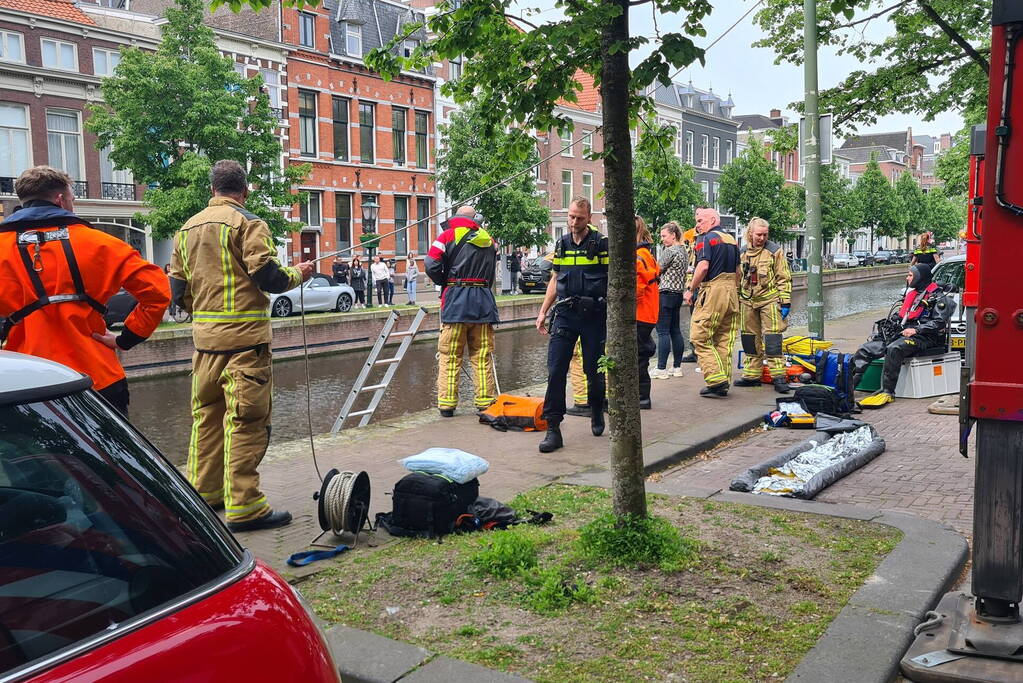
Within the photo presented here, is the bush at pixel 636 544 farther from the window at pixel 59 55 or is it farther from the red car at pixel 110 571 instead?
the window at pixel 59 55

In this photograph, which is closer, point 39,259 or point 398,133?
point 39,259

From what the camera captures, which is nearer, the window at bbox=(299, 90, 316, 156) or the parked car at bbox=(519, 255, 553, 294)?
the parked car at bbox=(519, 255, 553, 294)

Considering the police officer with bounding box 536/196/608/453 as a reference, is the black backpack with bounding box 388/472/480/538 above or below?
below

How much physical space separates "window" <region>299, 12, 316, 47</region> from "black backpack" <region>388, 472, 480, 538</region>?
35326 millimetres

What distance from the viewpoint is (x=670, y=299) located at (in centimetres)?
1147

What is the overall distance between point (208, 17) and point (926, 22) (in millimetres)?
33964

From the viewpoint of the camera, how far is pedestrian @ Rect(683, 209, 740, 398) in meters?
9.72

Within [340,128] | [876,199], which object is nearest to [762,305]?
[340,128]

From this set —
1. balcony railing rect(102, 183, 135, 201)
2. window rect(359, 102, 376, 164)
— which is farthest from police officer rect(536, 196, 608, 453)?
window rect(359, 102, 376, 164)

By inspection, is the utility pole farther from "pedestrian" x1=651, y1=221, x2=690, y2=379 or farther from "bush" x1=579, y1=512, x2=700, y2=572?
"bush" x1=579, y1=512, x2=700, y2=572

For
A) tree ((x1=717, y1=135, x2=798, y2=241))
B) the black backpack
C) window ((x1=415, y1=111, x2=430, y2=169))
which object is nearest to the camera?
the black backpack

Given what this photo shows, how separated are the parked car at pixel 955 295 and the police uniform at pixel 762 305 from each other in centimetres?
174

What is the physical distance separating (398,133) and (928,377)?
114ft

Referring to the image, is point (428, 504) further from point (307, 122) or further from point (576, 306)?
point (307, 122)
